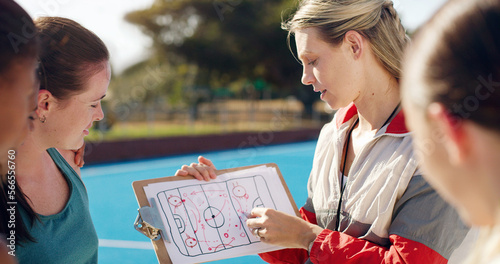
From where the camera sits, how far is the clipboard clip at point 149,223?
1777mm

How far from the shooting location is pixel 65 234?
163cm

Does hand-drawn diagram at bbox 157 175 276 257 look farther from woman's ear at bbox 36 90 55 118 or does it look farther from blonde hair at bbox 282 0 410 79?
blonde hair at bbox 282 0 410 79

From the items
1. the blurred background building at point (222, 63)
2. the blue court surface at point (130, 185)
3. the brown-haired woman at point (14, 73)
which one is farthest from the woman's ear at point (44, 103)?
the blurred background building at point (222, 63)

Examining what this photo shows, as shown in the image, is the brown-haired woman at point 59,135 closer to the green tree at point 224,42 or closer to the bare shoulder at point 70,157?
the bare shoulder at point 70,157

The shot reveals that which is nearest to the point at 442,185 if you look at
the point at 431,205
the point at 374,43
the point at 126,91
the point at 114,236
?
the point at 431,205

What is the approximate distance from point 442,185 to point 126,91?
27.3 m

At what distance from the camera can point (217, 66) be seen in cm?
2292

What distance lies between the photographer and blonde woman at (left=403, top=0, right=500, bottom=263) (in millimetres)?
718

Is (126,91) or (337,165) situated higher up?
(337,165)

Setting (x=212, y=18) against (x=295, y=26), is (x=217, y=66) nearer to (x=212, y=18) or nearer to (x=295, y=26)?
(x=212, y=18)

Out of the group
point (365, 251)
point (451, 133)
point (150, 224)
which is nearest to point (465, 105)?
point (451, 133)

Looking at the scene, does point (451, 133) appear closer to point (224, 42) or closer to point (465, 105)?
point (465, 105)

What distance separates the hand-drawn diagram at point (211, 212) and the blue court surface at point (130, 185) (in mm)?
2433

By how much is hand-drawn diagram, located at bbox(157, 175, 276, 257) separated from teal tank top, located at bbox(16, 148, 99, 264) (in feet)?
1.02
